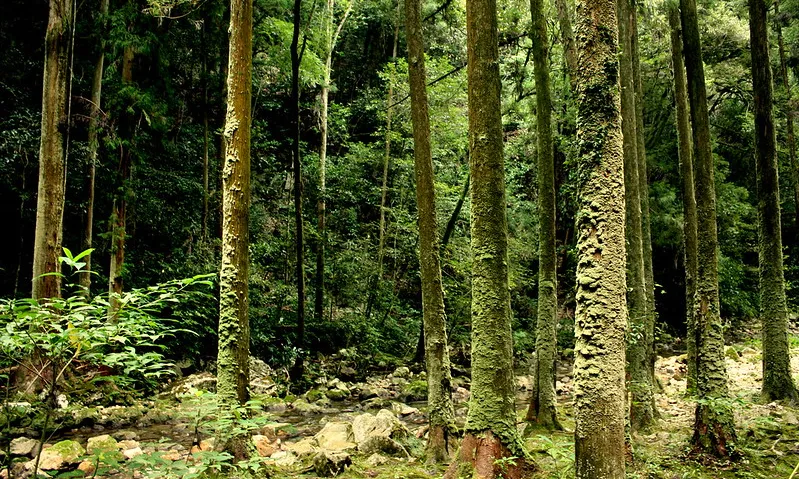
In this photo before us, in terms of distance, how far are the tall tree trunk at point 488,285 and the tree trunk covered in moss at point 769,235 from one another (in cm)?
567

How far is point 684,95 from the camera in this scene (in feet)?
28.1

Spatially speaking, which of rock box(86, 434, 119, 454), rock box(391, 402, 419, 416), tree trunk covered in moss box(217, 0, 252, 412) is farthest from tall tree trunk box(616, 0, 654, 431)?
rock box(86, 434, 119, 454)

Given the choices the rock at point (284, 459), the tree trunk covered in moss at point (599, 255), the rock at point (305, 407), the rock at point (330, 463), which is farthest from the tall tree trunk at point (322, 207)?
the tree trunk covered in moss at point (599, 255)

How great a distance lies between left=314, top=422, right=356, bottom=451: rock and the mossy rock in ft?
17.2

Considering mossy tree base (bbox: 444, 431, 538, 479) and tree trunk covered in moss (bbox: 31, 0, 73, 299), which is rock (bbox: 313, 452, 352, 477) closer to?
mossy tree base (bbox: 444, 431, 538, 479)

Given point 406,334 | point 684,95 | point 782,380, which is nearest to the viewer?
point 782,380

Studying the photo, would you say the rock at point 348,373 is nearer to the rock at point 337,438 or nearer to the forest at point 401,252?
the forest at point 401,252

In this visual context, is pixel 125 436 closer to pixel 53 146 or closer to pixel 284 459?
pixel 284 459

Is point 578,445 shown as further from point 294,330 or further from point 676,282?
point 676,282

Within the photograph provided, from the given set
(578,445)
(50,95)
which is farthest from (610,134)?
(50,95)

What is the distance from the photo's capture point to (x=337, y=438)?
23.4ft

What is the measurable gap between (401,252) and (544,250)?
1022 centimetres

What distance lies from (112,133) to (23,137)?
1817 mm

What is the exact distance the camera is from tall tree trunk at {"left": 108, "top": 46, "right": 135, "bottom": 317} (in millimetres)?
10547
